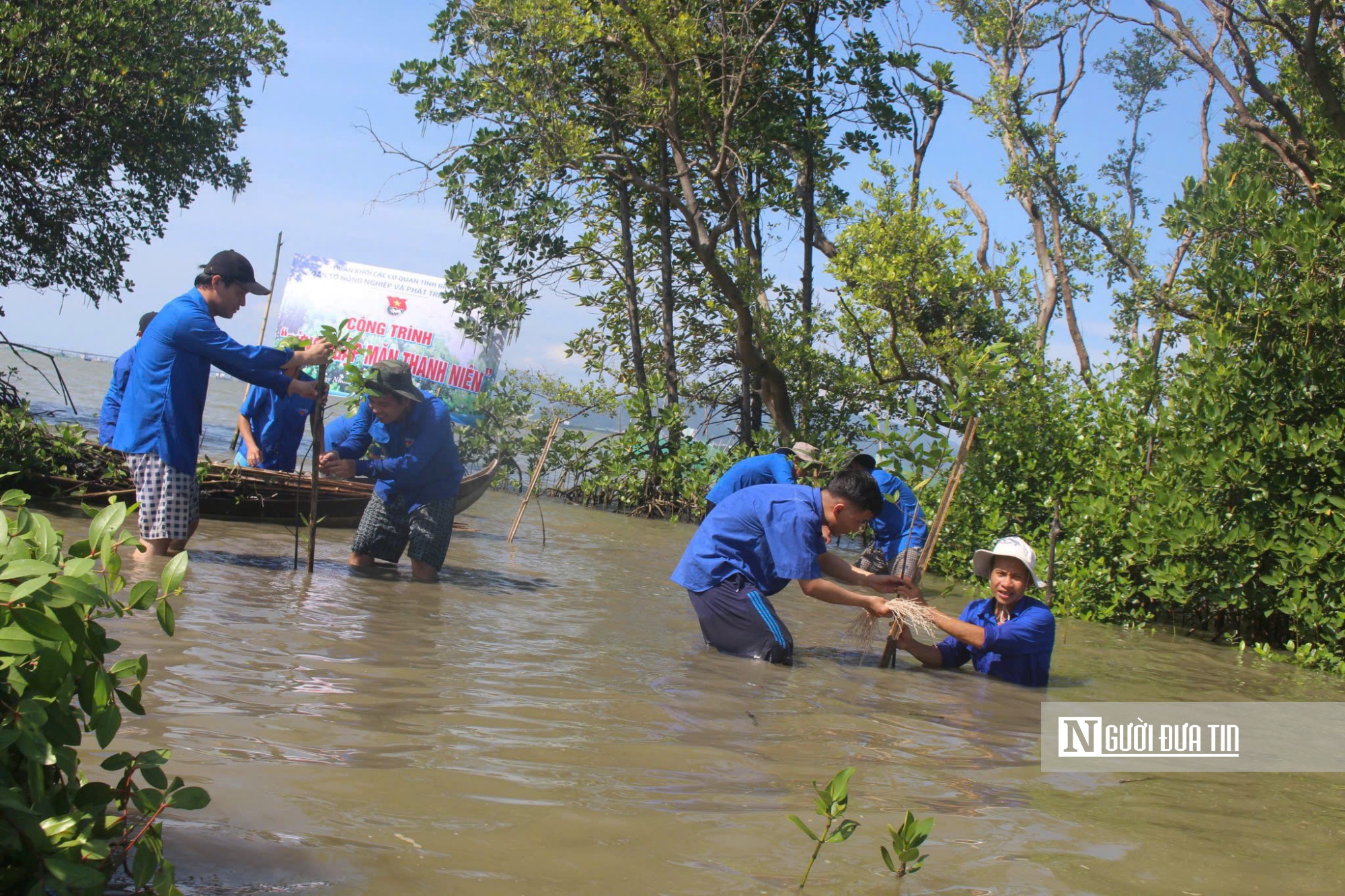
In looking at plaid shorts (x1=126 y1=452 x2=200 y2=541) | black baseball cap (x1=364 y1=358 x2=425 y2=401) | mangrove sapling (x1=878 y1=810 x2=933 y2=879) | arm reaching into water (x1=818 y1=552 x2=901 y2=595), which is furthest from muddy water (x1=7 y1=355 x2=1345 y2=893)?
black baseball cap (x1=364 y1=358 x2=425 y2=401)

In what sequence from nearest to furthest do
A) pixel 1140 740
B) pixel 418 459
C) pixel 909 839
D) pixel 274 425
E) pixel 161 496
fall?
1. pixel 909 839
2. pixel 1140 740
3. pixel 161 496
4. pixel 418 459
5. pixel 274 425

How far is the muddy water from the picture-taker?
2750 millimetres

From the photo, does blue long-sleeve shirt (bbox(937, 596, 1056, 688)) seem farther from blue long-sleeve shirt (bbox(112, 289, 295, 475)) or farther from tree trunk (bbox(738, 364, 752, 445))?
tree trunk (bbox(738, 364, 752, 445))

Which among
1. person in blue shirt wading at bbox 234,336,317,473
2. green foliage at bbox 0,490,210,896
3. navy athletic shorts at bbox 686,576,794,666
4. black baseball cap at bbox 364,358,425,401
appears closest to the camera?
green foliage at bbox 0,490,210,896

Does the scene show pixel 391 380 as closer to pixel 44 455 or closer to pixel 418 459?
pixel 418 459

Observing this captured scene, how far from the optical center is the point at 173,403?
6230 millimetres

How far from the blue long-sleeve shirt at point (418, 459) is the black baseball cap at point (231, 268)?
1491 mm

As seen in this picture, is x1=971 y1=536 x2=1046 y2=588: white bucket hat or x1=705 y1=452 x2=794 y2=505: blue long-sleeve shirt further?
x1=705 y1=452 x2=794 y2=505: blue long-sleeve shirt

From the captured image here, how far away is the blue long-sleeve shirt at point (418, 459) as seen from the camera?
7.49 meters

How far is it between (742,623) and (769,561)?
42 centimetres

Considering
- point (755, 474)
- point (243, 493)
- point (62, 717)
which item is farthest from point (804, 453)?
point (62, 717)

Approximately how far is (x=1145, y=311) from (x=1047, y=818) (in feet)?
52.2

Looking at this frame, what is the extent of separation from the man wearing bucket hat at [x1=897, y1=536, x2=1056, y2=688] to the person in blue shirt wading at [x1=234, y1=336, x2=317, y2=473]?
5846mm

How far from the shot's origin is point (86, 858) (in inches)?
79.7
